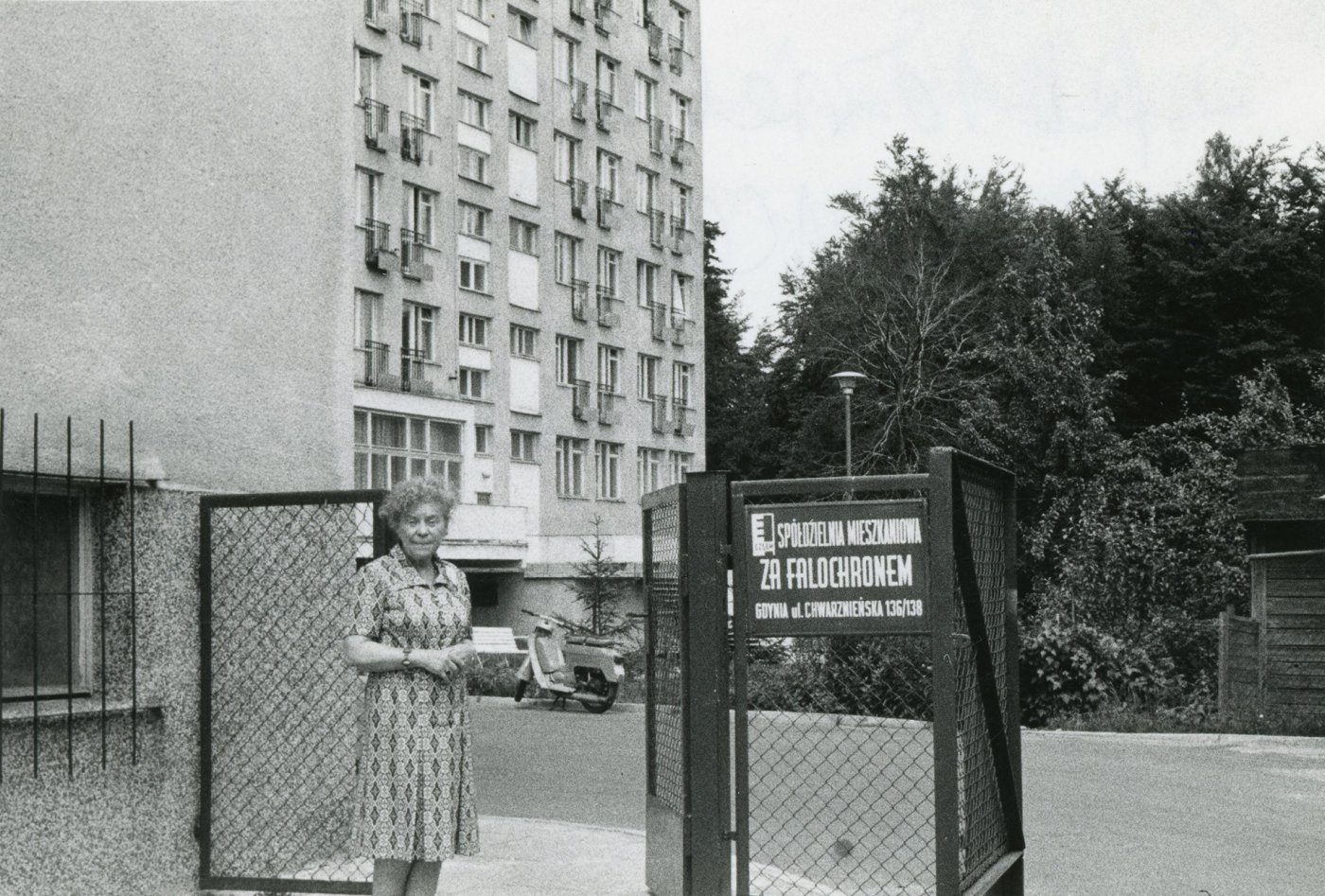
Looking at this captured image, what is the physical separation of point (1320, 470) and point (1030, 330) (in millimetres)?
21874

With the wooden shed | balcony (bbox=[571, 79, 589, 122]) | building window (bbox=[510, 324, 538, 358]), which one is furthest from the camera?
balcony (bbox=[571, 79, 589, 122])

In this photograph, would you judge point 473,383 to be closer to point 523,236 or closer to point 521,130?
point 523,236

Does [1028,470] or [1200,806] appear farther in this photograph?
[1028,470]

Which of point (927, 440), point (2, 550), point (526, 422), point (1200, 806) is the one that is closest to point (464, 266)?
point (526, 422)

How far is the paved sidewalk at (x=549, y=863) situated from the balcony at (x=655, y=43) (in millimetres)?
46874

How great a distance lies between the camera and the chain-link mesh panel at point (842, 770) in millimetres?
9172

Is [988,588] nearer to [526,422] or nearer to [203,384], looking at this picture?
[203,384]

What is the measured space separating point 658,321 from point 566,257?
5.43 meters

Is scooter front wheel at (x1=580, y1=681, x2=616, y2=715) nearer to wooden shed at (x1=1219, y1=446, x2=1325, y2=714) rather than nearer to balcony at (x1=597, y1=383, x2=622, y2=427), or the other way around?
wooden shed at (x1=1219, y1=446, x2=1325, y2=714)

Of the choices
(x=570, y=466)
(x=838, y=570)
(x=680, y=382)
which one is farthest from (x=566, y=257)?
(x=838, y=570)

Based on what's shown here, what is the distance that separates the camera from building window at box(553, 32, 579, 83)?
49781mm

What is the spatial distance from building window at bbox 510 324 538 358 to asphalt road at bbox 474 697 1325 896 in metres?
28.8

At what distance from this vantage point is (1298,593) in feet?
60.0

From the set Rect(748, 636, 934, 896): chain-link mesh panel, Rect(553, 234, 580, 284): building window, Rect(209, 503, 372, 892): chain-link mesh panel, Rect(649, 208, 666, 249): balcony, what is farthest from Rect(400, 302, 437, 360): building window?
Rect(209, 503, 372, 892): chain-link mesh panel
